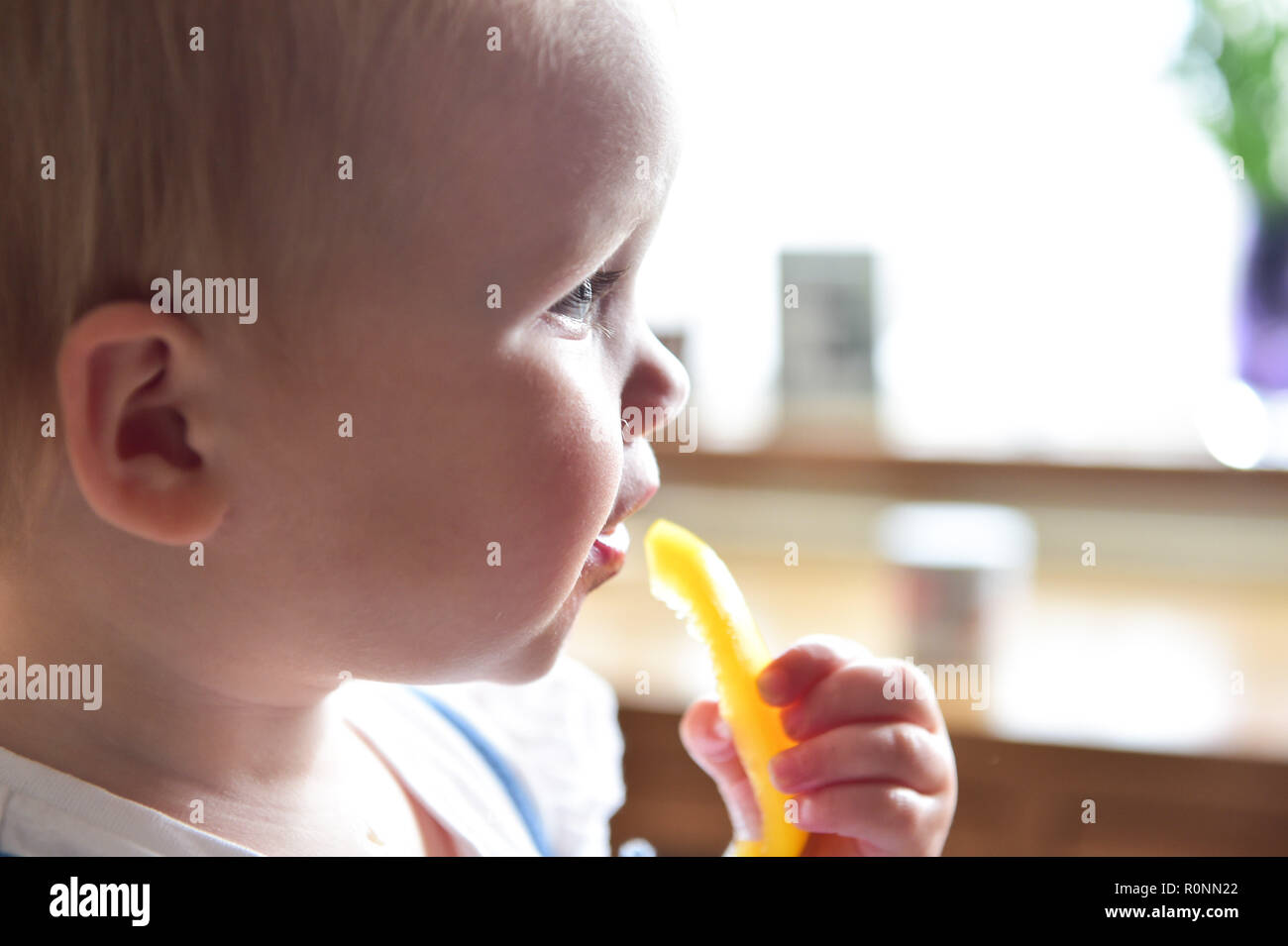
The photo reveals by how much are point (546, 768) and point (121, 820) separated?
1.11ft

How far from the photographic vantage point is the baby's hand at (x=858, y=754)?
566 millimetres

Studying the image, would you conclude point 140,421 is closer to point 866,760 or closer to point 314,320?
point 314,320

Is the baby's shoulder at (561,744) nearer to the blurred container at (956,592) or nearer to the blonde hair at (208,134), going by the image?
the blonde hair at (208,134)

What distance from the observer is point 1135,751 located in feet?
3.53

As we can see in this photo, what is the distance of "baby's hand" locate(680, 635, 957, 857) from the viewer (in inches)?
22.3

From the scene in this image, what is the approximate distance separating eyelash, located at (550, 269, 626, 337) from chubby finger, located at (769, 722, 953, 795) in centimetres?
23

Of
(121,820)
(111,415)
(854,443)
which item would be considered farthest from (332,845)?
(854,443)

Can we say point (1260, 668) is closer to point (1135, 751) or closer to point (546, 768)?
point (1135, 751)

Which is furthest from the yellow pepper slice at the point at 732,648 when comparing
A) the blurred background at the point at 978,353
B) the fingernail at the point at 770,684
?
the blurred background at the point at 978,353

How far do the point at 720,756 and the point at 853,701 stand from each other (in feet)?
0.36

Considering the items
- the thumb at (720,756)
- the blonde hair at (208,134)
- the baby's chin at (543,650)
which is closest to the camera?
the blonde hair at (208,134)

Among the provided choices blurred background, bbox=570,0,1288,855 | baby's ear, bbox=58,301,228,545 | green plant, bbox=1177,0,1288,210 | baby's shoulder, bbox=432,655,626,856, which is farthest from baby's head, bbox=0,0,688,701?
green plant, bbox=1177,0,1288,210

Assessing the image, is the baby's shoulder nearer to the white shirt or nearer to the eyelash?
the white shirt

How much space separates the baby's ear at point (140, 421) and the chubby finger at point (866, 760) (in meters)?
0.29
